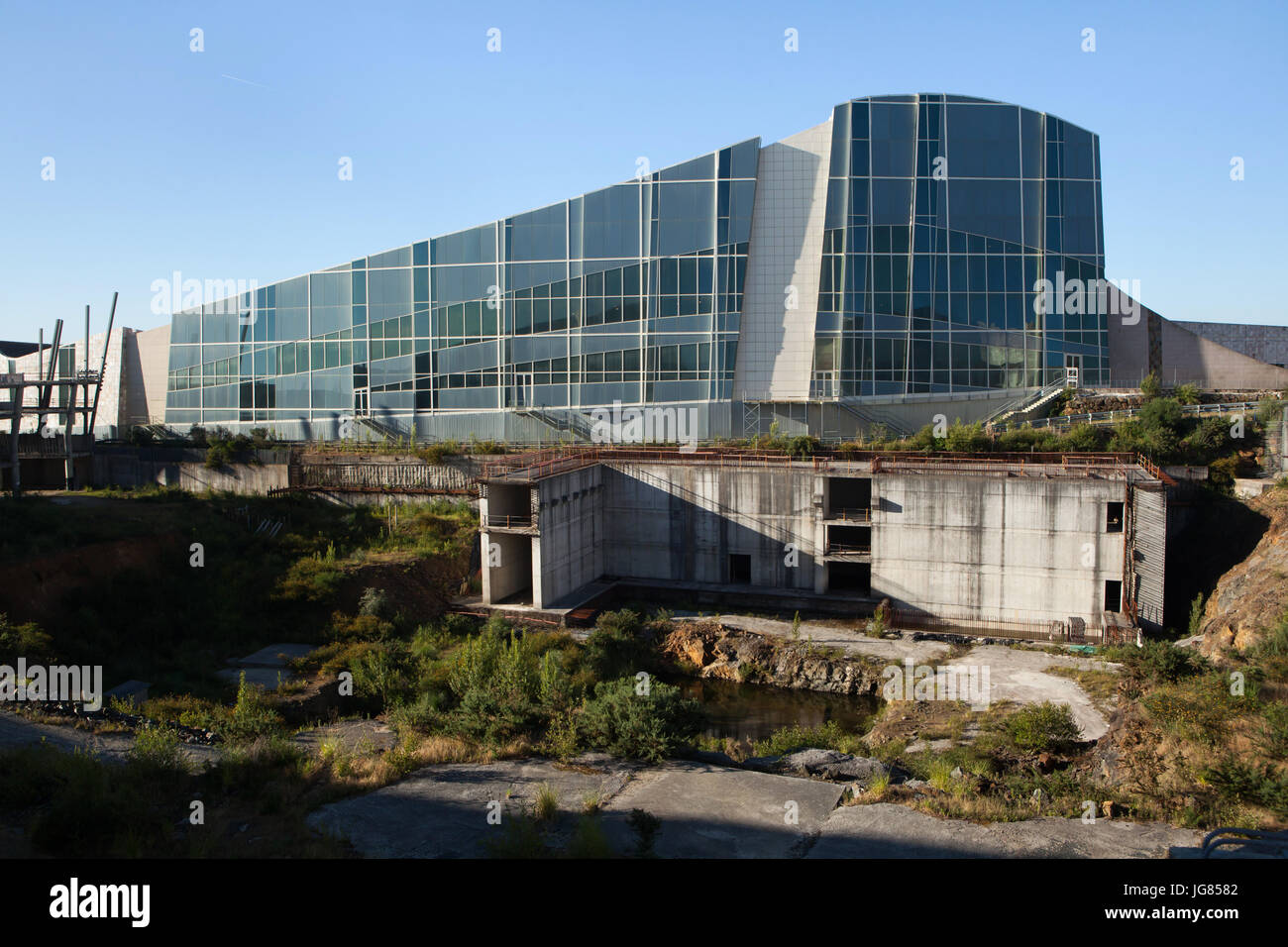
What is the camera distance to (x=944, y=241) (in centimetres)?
4025

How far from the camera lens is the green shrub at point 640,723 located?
1630 centimetres

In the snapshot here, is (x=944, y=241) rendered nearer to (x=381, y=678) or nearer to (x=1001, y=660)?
(x=1001, y=660)

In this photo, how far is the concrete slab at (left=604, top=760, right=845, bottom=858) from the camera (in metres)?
12.1

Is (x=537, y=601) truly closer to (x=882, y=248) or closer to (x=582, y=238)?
(x=582, y=238)

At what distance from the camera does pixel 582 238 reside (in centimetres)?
4062

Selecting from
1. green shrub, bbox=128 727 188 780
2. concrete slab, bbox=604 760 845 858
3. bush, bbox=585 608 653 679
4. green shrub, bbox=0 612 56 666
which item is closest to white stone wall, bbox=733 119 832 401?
bush, bbox=585 608 653 679

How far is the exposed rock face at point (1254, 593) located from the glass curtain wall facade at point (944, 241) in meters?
14.3

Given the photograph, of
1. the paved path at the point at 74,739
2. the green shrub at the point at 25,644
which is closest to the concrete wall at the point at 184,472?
the green shrub at the point at 25,644

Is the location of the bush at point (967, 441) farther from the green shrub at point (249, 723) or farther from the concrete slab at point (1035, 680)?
the green shrub at point (249, 723)

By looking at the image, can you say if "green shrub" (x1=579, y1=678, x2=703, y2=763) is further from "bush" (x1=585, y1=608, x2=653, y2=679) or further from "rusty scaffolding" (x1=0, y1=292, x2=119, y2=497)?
"rusty scaffolding" (x1=0, y1=292, x2=119, y2=497)

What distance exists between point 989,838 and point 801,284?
1245 inches

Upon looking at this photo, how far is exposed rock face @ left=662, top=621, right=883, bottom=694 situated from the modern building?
13496 mm
